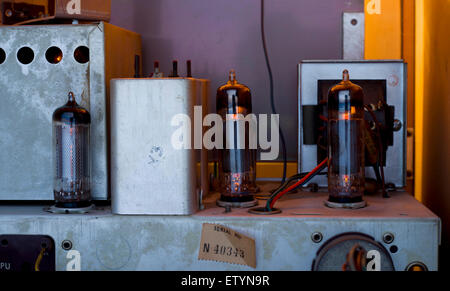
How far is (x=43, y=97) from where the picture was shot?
1250mm

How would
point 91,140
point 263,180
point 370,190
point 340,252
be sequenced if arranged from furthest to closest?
point 263,180, point 370,190, point 91,140, point 340,252

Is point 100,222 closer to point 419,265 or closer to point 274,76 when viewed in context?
point 419,265

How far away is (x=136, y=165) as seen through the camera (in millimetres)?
1108

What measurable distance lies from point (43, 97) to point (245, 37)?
0.75 m

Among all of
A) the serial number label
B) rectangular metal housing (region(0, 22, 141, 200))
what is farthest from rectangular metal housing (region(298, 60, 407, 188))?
rectangular metal housing (region(0, 22, 141, 200))

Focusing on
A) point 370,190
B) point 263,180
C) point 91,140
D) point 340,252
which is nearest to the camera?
point 340,252

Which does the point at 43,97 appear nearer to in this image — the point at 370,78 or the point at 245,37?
the point at 245,37

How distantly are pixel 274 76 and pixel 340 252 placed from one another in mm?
821

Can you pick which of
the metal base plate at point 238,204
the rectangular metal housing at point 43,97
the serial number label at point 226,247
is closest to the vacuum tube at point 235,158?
the metal base plate at point 238,204

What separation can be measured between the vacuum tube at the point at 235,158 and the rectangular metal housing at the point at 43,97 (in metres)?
0.30

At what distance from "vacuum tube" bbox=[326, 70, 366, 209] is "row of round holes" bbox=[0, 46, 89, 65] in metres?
0.64

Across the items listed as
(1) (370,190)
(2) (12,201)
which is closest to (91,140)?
(2) (12,201)

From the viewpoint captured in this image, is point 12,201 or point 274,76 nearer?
point 12,201

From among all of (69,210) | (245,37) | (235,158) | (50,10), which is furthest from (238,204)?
(50,10)
